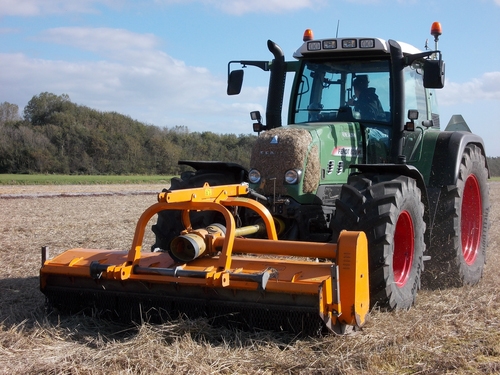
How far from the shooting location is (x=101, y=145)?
45656 millimetres

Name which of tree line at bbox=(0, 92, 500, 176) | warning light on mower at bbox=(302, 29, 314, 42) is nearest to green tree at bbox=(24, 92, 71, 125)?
tree line at bbox=(0, 92, 500, 176)

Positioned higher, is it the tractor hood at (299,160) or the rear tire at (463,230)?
the tractor hood at (299,160)

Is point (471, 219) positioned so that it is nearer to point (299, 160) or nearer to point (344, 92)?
point (344, 92)

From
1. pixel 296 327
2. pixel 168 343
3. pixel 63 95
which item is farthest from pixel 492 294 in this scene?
pixel 63 95

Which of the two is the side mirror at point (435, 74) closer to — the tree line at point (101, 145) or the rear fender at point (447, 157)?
the rear fender at point (447, 157)

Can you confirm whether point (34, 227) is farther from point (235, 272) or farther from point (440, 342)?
point (440, 342)

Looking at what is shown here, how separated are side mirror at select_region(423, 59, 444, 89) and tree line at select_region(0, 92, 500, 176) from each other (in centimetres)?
3343

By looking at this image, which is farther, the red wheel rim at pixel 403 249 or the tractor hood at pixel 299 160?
the tractor hood at pixel 299 160

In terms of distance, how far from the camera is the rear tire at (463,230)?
A: 6.37 m

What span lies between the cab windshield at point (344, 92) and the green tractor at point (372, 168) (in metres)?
0.01

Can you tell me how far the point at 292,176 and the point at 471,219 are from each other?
2953mm

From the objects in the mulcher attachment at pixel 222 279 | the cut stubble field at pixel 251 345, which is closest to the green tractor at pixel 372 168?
the cut stubble field at pixel 251 345

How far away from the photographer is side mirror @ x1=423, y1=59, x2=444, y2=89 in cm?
579

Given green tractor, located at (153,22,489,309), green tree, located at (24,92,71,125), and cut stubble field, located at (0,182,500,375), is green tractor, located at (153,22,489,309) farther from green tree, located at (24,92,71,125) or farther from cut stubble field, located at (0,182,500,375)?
green tree, located at (24,92,71,125)
